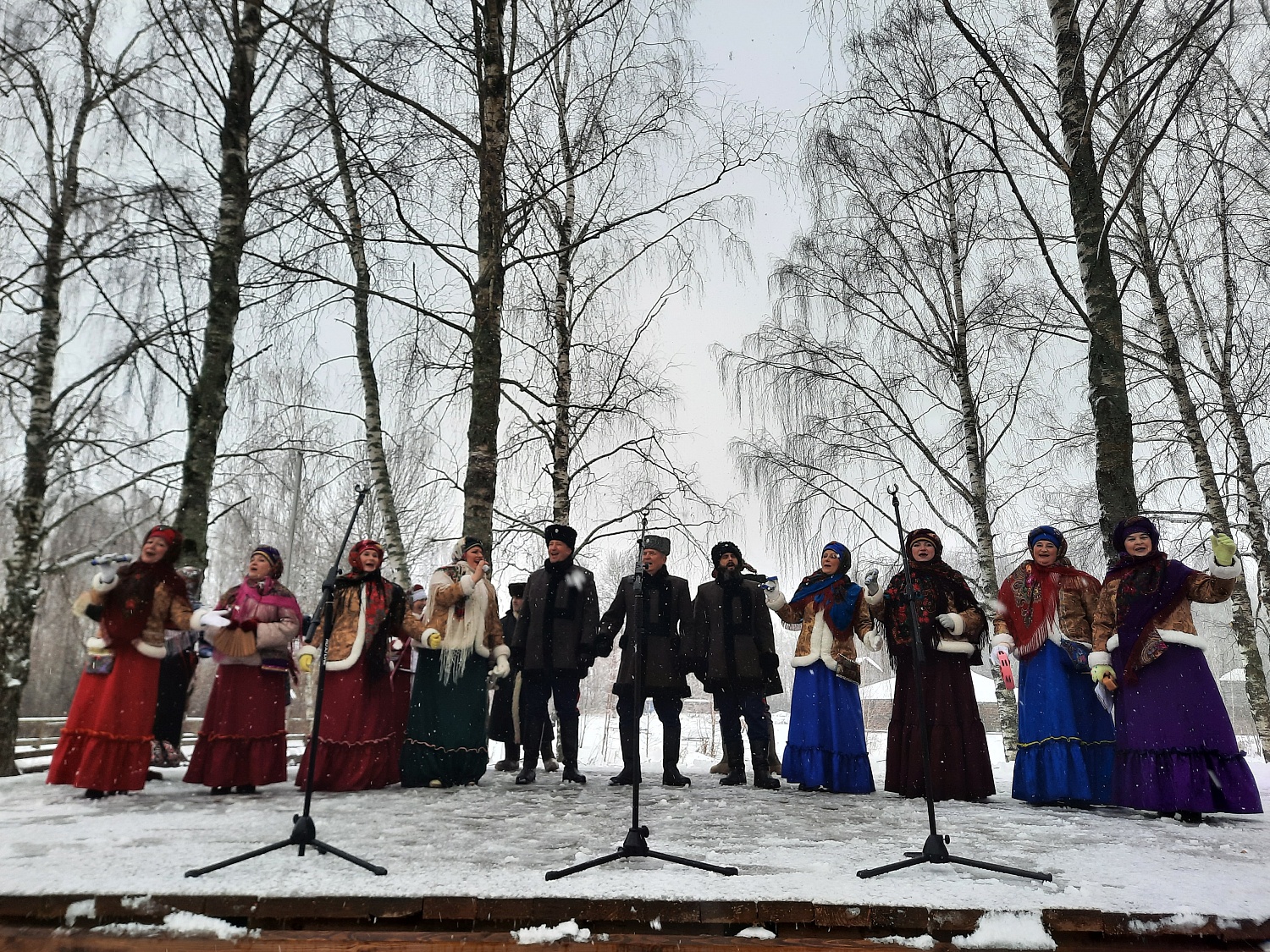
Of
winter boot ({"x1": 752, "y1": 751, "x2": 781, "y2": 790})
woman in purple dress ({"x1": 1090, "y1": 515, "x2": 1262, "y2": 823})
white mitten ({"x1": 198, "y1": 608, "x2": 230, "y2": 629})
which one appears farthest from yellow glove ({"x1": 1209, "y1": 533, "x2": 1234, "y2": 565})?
white mitten ({"x1": 198, "y1": 608, "x2": 230, "y2": 629})

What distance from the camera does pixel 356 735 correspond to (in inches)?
230

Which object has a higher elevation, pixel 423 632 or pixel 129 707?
pixel 423 632

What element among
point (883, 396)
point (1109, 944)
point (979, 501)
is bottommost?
point (1109, 944)

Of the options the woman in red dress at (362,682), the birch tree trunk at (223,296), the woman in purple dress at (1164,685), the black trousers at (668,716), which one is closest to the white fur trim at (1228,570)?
the woman in purple dress at (1164,685)

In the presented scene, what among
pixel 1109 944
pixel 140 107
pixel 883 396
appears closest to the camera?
pixel 1109 944

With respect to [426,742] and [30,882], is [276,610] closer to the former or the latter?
[426,742]

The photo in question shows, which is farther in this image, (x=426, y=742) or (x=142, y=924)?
(x=426, y=742)

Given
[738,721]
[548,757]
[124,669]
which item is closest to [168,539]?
[124,669]

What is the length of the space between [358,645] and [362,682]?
0.30m

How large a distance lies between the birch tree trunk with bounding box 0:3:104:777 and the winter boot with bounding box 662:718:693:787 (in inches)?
243

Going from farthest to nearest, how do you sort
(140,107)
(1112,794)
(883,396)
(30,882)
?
(883,396) → (140,107) → (1112,794) → (30,882)

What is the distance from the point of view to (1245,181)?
1142 centimetres

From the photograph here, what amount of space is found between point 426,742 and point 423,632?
0.88m

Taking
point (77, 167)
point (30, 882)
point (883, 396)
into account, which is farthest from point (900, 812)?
point (77, 167)
